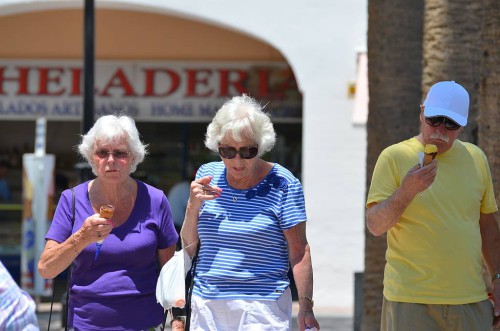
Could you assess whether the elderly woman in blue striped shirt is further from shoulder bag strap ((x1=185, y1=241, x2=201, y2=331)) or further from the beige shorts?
the beige shorts

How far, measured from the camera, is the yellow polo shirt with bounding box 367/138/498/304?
5090 millimetres

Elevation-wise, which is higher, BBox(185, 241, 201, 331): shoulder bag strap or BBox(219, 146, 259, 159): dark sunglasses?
BBox(219, 146, 259, 159): dark sunglasses

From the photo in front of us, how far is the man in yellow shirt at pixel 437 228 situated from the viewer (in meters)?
5.09

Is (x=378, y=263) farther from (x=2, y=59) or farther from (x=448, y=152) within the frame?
(x=2, y=59)

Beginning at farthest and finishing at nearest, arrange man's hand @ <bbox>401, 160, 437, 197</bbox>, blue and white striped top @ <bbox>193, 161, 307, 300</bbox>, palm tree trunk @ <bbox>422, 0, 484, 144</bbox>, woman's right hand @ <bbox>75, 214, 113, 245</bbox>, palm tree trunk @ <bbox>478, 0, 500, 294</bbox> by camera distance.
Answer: palm tree trunk @ <bbox>422, 0, 484, 144</bbox> → palm tree trunk @ <bbox>478, 0, 500, 294</bbox> → blue and white striped top @ <bbox>193, 161, 307, 300</bbox> → woman's right hand @ <bbox>75, 214, 113, 245</bbox> → man's hand @ <bbox>401, 160, 437, 197</bbox>

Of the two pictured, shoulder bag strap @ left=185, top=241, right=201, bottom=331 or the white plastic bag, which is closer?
the white plastic bag

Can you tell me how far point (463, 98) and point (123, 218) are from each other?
1624mm

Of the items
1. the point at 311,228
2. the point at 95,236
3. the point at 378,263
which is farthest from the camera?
the point at 311,228

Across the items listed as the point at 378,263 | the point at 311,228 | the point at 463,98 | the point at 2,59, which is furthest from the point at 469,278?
the point at 2,59

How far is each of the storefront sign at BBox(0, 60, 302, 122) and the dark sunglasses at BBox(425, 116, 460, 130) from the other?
11.3 metres

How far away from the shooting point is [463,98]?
519 cm

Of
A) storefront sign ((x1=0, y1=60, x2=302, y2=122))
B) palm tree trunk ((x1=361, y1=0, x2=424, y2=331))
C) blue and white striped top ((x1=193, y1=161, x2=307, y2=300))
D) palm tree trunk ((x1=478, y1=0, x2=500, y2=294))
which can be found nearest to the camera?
blue and white striped top ((x1=193, y1=161, x2=307, y2=300))

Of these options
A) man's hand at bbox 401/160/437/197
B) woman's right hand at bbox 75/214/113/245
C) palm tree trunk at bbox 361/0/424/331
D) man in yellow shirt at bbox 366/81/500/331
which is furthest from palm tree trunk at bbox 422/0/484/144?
woman's right hand at bbox 75/214/113/245

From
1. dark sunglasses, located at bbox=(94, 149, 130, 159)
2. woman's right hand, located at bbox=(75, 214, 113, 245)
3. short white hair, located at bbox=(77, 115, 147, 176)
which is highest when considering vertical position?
short white hair, located at bbox=(77, 115, 147, 176)
